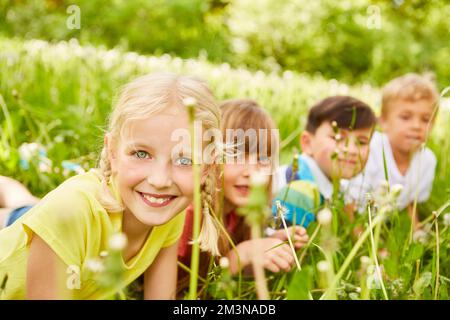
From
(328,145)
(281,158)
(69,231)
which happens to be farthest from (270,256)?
(281,158)

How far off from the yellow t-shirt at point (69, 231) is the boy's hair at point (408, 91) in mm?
1543

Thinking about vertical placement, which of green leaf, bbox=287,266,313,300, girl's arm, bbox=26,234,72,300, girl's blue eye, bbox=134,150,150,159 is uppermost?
girl's blue eye, bbox=134,150,150,159

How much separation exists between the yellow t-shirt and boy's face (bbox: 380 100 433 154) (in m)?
1.46

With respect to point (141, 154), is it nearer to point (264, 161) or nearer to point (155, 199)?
point (155, 199)

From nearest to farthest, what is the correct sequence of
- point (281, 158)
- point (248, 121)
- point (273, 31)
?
point (248, 121)
point (281, 158)
point (273, 31)

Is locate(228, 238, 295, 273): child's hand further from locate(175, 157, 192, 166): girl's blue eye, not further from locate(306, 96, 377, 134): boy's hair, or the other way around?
locate(306, 96, 377, 134): boy's hair

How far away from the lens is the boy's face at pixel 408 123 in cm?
244

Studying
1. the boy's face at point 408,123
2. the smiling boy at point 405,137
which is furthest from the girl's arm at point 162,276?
the boy's face at point 408,123

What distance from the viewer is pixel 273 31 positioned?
7223mm

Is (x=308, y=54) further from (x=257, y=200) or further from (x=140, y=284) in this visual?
(x=257, y=200)

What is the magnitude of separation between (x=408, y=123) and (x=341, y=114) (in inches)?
16.6

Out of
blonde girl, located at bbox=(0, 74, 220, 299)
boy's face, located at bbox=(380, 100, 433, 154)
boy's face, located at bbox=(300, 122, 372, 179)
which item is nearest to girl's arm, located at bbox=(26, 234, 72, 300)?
blonde girl, located at bbox=(0, 74, 220, 299)

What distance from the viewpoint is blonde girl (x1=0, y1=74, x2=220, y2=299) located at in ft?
3.53

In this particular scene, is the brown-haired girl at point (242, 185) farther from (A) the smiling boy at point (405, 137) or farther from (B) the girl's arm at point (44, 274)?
(A) the smiling boy at point (405, 137)
